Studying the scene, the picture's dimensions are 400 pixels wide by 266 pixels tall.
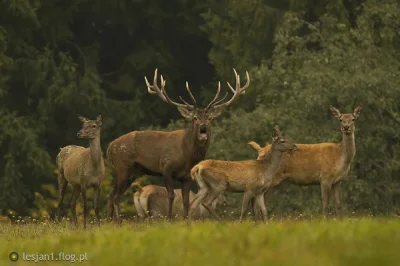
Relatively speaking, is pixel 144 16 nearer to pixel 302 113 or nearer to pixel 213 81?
pixel 213 81

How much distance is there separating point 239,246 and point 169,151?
24.7 ft

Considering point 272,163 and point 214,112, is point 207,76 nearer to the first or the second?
point 214,112

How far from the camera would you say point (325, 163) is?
16.7m

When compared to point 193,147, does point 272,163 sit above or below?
below

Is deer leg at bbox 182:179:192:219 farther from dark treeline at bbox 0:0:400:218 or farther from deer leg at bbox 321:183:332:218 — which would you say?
dark treeline at bbox 0:0:400:218

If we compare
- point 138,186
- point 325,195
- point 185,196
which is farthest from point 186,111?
point 138,186

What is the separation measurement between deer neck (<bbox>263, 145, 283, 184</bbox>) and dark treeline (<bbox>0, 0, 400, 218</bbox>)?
670 cm

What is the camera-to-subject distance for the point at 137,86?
3588 centimetres

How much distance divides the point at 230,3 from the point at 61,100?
519 centimetres

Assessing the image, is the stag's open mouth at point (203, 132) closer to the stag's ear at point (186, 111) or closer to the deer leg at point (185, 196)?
the stag's ear at point (186, 111)

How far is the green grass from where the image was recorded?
8.91 m

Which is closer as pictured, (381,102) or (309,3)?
(381,102)

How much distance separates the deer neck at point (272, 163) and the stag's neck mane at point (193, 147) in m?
1.07


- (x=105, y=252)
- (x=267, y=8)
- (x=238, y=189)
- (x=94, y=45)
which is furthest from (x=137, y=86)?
(x=105, y=252)
